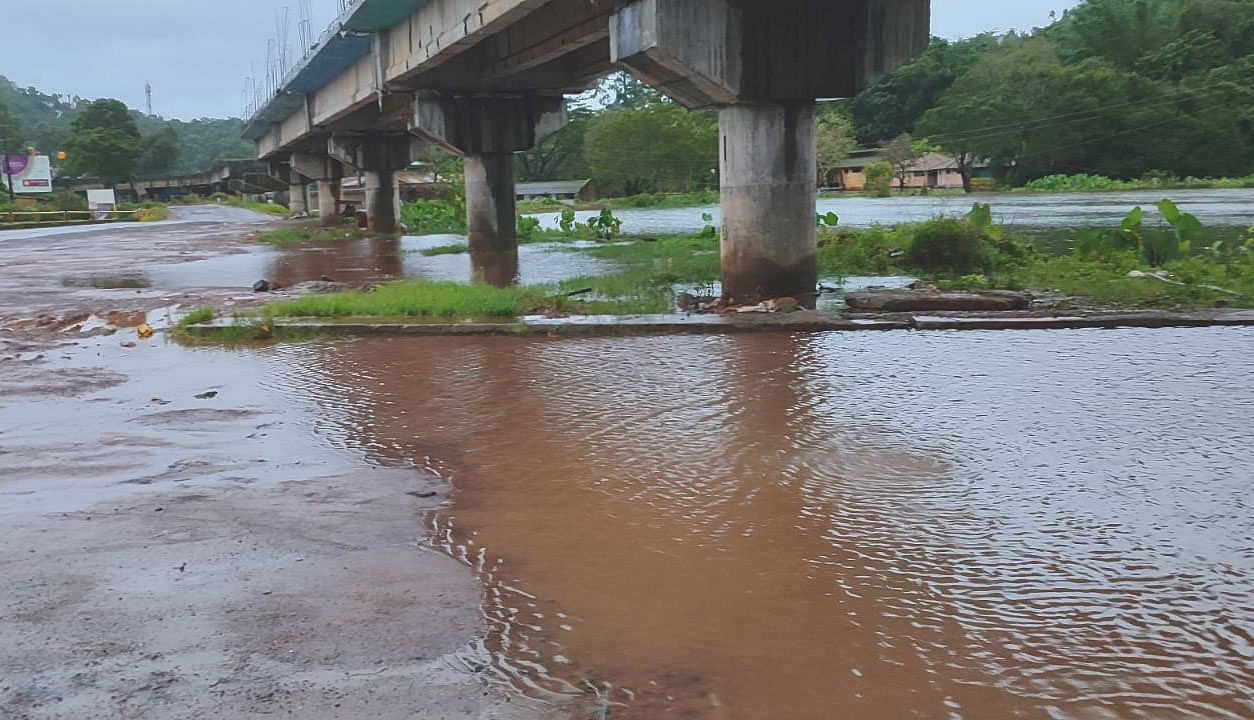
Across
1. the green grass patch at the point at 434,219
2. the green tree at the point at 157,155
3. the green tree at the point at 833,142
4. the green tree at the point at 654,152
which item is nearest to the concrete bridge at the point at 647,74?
the green grass patch at the point at 434,219

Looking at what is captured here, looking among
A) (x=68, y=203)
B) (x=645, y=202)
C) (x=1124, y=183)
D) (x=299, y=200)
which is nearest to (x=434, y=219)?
(x=299, y=200)

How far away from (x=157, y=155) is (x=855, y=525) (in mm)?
118232

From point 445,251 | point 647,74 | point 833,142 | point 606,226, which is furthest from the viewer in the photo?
point 833,142

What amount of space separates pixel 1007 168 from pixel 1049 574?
75.1 meters

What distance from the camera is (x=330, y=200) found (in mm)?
50531

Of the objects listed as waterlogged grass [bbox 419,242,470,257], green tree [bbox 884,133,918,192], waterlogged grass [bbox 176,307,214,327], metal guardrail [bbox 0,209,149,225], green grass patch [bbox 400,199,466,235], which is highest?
green tree [bbox 884,133,918,192]

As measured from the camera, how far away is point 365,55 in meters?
26.2

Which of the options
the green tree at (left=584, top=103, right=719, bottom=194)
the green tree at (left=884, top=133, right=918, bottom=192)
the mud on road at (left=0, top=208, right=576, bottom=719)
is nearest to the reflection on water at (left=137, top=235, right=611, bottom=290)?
the mud on road at (left=0, top=208, right=576, bottom=719)

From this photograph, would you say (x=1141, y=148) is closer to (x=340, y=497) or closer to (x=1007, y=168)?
(x=1007, y=168)

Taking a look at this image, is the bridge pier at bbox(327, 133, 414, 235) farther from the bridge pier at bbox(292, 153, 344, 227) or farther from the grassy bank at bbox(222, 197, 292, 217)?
the grassy bank at bbox(222, 197, 292, 217)

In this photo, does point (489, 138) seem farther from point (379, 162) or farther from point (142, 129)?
point (142, 129)

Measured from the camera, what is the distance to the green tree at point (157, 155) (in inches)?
4254

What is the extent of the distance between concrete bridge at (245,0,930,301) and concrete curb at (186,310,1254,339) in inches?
76.5

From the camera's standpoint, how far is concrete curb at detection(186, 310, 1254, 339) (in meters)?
9.62
